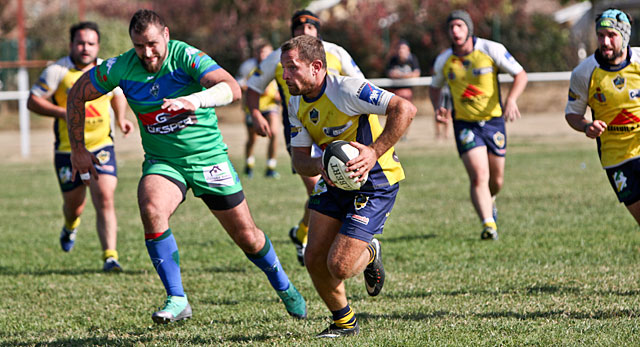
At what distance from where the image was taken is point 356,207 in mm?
5027

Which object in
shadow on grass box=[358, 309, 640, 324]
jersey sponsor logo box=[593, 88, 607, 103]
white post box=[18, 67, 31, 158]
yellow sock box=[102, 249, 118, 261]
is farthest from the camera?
white post box=[18, 67, 31, 158]

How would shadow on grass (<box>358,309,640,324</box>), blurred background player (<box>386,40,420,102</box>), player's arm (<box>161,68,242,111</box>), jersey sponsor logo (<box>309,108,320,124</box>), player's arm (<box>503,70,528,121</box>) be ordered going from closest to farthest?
player's arm (<box>161,68,242,111</box>)
jersey sponsor logo (<box>309,108,320,124</box>)
shadow on grass (<box>358,309,640,324</box>)
player's arm (<box>503,70,528,121</box>)
blurred background player (<box>386,40,420,102</box>)

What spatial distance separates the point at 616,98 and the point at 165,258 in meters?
3.51

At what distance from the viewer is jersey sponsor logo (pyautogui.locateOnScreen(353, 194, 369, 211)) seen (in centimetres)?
503

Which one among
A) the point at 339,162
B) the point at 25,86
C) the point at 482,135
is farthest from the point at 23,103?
the point at 339,162

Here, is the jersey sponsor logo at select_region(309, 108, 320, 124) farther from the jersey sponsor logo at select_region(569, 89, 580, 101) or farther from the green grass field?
the jersey sponsor logo at select_region(569, 89, 580, 101)

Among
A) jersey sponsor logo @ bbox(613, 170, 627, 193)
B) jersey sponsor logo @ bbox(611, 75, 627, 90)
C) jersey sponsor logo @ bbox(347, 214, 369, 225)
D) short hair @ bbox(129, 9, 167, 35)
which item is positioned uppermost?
short hair @ bbox(129, 9, 167, 35)

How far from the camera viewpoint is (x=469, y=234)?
29.6 feet

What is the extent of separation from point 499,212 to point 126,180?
8.04 m

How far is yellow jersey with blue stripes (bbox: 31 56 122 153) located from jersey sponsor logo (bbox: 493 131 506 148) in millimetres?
3997

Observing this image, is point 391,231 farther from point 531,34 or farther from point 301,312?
point 531,34

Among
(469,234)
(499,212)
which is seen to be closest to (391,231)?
(469,234)

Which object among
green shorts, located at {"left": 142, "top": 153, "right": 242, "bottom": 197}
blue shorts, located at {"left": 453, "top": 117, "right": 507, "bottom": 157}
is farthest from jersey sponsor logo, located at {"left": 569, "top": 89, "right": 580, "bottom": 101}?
green shorts, located at {"left": 142, "top": 153, "right": 242, "bottom": 197}

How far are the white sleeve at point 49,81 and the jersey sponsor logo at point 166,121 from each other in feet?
8.79
